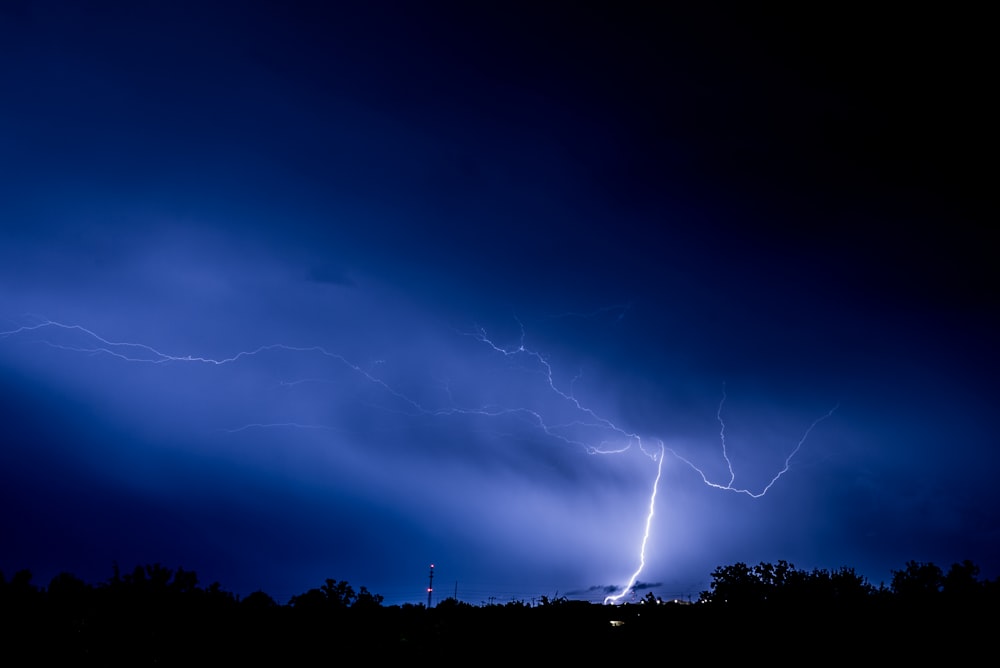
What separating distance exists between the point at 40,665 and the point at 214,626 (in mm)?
2523

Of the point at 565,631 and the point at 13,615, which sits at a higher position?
the point at 565,631

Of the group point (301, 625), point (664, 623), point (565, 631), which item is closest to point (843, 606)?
point (664, 623)

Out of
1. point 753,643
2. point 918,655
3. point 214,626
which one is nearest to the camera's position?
point 918,655

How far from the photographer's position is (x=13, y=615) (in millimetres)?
8484

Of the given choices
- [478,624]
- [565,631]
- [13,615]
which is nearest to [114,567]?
[13,615]

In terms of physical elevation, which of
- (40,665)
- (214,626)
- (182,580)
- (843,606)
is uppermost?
(843,606)

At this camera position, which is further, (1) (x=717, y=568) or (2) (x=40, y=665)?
(1) (x=717, y=568)

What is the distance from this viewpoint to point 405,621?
35.2 ft

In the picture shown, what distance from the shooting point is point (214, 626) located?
29.9 ft

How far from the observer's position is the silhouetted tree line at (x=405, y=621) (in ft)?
19.4

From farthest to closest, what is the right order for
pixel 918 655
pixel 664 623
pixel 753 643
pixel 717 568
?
pixel 717 568, pixel 664 623, pixel 753 643, pixel 918 655

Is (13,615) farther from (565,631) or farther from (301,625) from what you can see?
(565,631)

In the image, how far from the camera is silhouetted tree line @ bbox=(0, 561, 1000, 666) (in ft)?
19.4

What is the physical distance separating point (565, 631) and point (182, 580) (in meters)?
7.34
